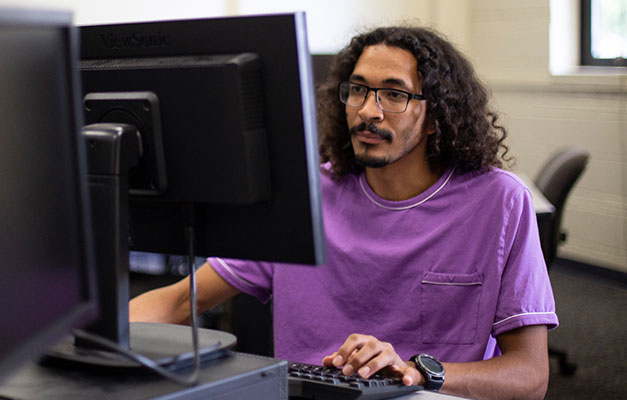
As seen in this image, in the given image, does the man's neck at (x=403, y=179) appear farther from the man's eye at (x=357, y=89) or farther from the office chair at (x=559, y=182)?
the office chair at (x=559, y=182)

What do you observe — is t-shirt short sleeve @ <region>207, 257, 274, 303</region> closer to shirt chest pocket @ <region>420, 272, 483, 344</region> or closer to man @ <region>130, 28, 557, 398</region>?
man @ <region>130, 28, 557, 398</region>

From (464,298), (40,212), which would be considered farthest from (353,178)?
(40,212)

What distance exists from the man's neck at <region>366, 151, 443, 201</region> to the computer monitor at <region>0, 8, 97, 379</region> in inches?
37.4

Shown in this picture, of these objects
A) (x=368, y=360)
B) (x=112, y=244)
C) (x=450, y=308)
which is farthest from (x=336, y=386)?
(x=450, y=308)

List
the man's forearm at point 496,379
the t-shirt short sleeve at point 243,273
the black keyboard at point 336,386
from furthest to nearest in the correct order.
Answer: the t-shirt short sleeve at point 243,273 < the man's forearm at point 496,379 < the black keyboard at point 336,386

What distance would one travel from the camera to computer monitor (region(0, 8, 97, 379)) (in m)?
0.57

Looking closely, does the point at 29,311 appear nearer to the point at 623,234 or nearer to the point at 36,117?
the point at 36,117

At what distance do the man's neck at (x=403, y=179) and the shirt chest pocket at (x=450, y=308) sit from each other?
0.20 meters

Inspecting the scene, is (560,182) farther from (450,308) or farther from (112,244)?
(112,244)

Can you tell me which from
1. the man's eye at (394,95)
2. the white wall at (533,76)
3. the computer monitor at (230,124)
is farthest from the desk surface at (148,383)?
the white wall at (533,76)

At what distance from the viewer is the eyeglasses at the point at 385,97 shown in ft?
5.23

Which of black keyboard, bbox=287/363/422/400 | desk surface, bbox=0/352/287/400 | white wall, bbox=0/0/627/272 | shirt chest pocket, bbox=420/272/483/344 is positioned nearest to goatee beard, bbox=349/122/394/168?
shirt chest pocket, bbox=420/272/483/344

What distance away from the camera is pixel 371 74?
5.27ft

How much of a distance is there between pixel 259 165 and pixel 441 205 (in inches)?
27.0
